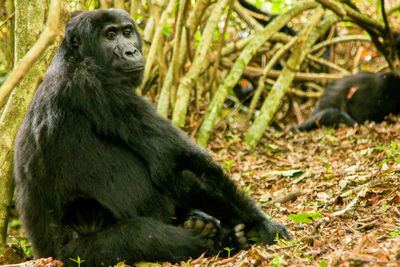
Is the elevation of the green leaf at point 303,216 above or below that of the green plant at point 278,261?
below

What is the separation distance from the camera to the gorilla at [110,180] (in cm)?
316

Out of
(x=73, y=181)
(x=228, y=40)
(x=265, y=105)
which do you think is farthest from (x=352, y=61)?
(x=73, y=181)

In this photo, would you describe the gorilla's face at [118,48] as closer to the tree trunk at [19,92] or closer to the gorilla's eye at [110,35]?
the gorilla's eye at [110,35]

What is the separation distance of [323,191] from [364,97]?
170 inches

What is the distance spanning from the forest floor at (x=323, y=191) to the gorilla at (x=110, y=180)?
21 centimetres

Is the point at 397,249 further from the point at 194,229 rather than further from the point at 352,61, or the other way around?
the point at 352,61

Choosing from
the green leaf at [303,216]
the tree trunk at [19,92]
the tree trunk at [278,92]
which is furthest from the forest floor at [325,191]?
the tree trunk at [19,92]

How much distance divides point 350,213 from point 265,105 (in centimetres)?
334

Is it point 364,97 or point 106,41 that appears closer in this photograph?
point 106,41

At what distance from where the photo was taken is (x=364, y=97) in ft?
26.5

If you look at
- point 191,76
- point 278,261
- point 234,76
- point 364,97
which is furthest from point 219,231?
point 364,97

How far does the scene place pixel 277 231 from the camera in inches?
126

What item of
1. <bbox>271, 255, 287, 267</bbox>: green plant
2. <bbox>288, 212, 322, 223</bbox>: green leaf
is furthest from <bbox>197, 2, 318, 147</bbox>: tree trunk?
<bbox>271, 255, 287, 267</bbox>: green plant

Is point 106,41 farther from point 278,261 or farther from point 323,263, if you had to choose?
point 323,263
